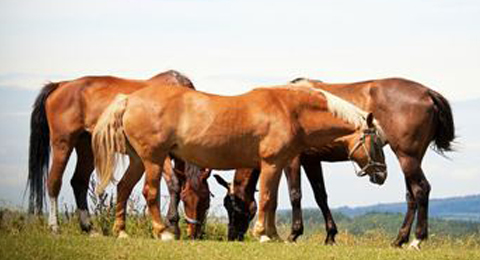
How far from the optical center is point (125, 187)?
12961mm

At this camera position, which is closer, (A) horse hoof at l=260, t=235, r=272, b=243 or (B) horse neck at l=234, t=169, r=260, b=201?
(A) horse hoof at l=260, t=235, r=272, b=243

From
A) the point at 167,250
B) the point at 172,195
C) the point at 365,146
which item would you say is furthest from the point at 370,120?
the point at 167,250

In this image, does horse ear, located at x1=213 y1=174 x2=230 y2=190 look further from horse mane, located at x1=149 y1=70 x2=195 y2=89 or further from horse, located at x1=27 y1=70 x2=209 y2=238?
horse mane, located at x1=149 y1=70 x2=195 y2=89

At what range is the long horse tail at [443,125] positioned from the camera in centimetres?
1415

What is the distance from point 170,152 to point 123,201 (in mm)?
→ 958

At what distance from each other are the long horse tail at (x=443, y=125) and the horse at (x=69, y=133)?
145 inches

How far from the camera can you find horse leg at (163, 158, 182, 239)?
14.0m

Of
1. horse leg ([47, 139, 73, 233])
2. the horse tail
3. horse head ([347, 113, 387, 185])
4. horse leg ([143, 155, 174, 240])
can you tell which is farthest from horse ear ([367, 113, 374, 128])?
horse leg ([47, 139, 73, 233])

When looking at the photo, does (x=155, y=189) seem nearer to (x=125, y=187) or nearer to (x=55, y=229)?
(x=125, y=187)

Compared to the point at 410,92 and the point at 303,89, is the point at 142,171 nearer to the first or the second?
the point at 303,89

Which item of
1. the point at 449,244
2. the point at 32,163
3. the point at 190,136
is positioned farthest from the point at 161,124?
the point at 449,244

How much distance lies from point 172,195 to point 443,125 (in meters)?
4.16

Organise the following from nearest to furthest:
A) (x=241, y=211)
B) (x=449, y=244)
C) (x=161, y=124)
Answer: (x=161, y=124)
(x=241, y=211)
(x=449, y=244)

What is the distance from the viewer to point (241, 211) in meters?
14.0
